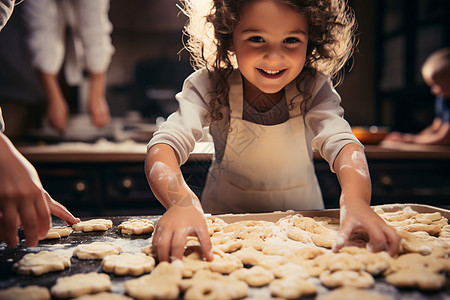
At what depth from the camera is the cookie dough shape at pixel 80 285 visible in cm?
52

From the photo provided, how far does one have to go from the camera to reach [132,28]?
3564mm

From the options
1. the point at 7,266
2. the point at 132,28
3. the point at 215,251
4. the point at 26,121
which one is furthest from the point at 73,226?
the point at 132,28

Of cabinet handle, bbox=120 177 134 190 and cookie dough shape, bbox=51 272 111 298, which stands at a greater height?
cookie dough shape, bbox=51 272 111 298

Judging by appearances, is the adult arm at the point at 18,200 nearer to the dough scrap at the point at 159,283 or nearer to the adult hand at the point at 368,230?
the dough scrap at the point at 159,283

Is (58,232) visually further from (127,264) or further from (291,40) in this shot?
(291,40)

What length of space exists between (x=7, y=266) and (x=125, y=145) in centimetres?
139

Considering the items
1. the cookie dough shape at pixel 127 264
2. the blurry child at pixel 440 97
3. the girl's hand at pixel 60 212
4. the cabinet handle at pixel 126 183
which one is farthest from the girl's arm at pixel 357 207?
the blurry child at pixel 440 97

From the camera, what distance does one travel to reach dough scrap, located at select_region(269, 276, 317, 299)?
1.68 ft

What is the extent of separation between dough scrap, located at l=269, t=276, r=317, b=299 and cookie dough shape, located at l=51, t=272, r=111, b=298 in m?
0.24

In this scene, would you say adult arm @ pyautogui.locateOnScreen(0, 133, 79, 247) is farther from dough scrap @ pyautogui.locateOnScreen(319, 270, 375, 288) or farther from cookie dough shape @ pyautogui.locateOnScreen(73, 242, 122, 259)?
dough scrap @ pyautogui.locateOnScreen(319, 270, 375, 288)

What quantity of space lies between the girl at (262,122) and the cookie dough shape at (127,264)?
0.03 metres

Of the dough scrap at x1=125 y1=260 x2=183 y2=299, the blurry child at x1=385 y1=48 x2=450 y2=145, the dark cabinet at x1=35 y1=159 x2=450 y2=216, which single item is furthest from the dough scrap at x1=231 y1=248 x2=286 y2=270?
the blurry child at x1=385 y1=48 x2=450 y2=145

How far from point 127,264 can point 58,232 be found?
0.27 m

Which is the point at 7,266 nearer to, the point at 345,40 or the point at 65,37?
the point at 345,40
